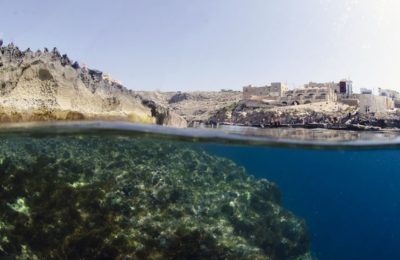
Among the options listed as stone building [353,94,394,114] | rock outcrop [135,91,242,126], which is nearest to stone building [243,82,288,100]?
rock outcrop [135,91,242,126]

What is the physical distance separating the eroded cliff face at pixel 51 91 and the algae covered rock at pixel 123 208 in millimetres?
1560

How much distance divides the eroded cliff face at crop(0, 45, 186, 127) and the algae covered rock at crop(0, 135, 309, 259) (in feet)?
5.12

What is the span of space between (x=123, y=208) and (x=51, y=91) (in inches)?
162

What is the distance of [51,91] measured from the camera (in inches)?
520

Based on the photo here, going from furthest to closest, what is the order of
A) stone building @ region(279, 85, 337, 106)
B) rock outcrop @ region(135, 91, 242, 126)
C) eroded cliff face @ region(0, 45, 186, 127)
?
Answer: stone building @ region(279, 85, 337, 106) < rock outcrop @ region(135, 91, 242, 126) < eroded cliff face @ region(0, 45, 186, 127)

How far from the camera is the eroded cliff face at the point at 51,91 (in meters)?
12.9

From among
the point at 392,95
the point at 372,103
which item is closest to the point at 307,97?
the point at 372,103

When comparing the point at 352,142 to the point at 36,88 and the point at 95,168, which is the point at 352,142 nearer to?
the point at 95,168

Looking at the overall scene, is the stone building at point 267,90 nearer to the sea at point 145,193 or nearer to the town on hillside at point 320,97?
the town on hillside at point 320,97

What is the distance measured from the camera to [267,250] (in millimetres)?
14680

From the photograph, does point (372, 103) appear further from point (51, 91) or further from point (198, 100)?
point (51, 91)

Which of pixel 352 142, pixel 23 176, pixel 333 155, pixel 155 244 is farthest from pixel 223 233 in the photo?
pixel 333 155

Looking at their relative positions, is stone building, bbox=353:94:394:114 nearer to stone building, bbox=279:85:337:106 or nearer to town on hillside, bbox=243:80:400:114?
town on hillside, bbox=243:80:400:114

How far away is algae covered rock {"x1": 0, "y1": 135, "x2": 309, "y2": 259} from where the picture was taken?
11586 mm
